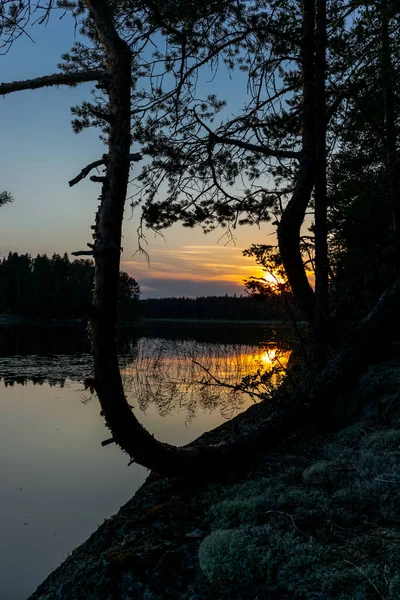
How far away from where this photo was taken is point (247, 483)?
16.3ft

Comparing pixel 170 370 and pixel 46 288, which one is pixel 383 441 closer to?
pixel 170 370

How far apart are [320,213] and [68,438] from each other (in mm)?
8245

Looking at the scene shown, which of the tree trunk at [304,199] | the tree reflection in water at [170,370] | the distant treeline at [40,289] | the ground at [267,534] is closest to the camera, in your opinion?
the ground at [267,534]

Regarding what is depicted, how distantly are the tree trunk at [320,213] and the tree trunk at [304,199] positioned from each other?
0.16m

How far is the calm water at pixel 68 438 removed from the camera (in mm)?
6906

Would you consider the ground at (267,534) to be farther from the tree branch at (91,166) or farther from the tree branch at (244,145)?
the tree branch at (244,145)

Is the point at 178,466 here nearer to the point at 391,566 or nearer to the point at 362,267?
the point at 391,566

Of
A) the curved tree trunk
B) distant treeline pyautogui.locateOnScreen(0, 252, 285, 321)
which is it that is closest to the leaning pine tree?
the curved tree trunk

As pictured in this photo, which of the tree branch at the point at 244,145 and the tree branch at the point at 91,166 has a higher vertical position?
the tree branch at the point at 244,145

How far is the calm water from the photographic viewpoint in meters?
6.91

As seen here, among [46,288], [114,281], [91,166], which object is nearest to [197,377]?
[114,281]

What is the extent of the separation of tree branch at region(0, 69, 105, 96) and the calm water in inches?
Result: 172

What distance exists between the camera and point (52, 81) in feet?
16.7

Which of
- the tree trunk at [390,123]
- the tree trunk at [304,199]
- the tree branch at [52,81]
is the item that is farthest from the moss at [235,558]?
the tree trunk at [390,123]
